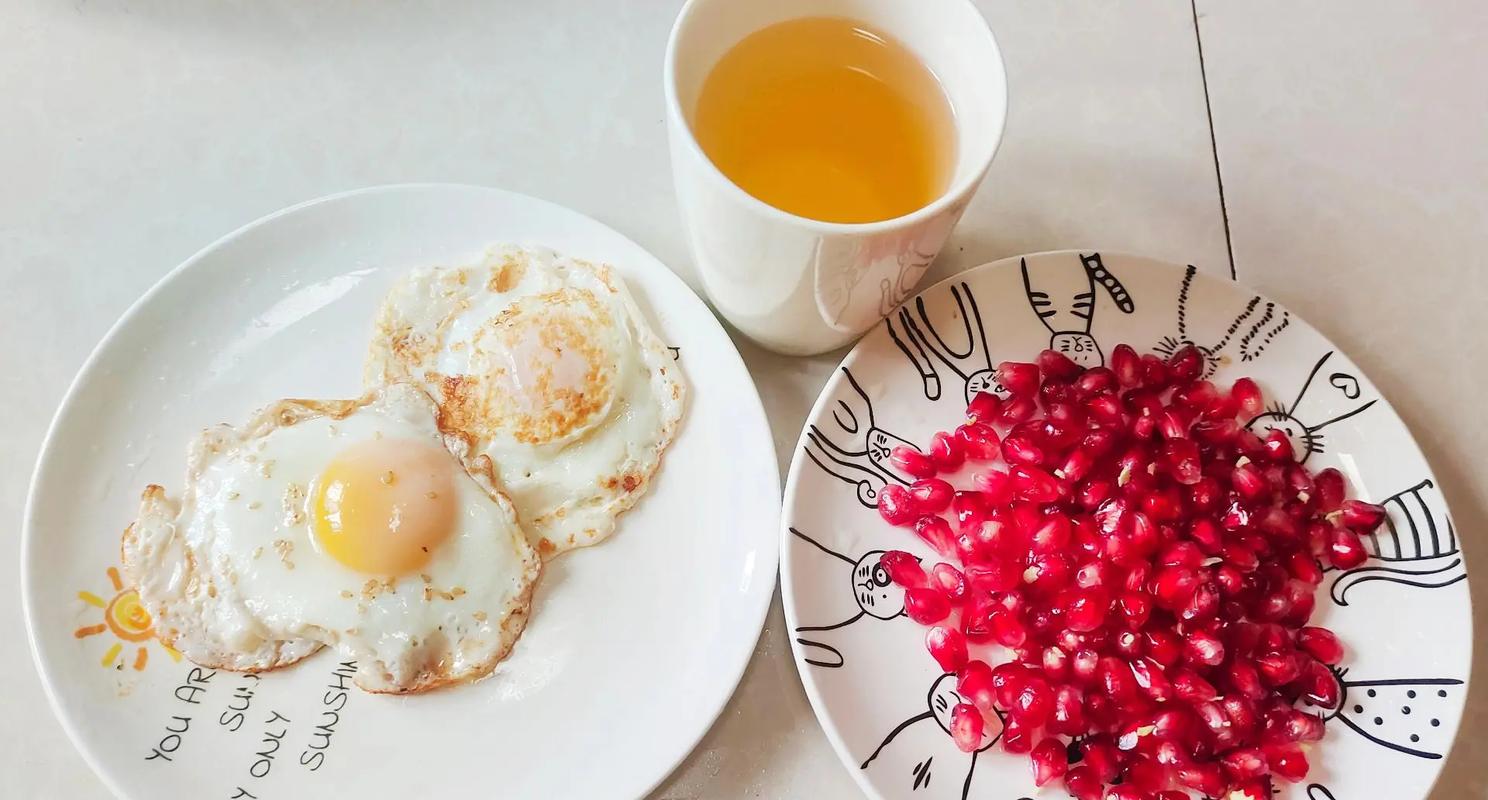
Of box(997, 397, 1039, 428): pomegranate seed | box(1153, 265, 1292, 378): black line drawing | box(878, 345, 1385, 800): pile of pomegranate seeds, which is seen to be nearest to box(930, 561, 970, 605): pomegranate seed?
box(878, 345, 1385, 800): pile of pomegranate seeds

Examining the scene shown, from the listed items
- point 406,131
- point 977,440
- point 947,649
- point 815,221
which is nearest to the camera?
point 815,221

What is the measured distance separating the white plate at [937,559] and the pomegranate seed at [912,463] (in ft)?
0.05

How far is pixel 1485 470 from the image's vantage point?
1310 mm

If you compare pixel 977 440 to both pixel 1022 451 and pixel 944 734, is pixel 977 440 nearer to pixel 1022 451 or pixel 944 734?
pixel 1022 451

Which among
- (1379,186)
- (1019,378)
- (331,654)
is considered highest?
(1379,186)

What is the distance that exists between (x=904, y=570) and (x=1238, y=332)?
21.8 inches

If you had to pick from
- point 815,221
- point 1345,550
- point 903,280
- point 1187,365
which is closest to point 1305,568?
point 1345,550

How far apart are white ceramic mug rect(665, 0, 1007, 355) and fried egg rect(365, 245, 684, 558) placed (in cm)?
15

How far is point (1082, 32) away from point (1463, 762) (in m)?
1.19

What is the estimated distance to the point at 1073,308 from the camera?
4.08ft

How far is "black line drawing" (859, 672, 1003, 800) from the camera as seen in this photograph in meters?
1.02

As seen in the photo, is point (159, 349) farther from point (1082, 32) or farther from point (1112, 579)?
point (1082, 32)

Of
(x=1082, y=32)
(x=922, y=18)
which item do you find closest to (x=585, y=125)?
(x=922, y=18)

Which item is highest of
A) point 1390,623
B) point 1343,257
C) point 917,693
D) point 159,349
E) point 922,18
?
point 922,18
